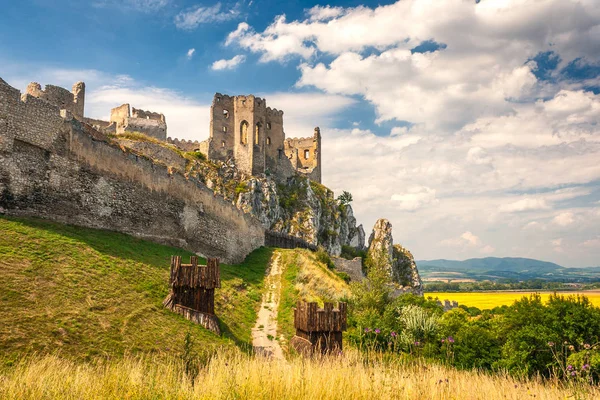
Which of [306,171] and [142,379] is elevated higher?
[306,171]

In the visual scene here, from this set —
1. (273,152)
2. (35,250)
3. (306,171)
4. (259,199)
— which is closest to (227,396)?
(35,250)

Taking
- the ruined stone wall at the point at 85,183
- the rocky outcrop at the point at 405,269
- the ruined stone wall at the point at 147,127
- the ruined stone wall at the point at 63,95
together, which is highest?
the ruined stone wall at the point at 147,127

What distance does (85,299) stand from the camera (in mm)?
12023

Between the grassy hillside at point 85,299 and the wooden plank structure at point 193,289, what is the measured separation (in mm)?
354

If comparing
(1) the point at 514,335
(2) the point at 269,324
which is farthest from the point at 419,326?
(2) the point at 269,324

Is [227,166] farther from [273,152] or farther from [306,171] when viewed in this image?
[306,171]

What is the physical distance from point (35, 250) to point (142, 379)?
8.83 meters

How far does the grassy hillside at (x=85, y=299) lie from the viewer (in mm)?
9867

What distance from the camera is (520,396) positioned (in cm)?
665

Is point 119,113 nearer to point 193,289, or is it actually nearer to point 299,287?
point 299,287

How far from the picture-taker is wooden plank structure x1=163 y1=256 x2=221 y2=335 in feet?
45.2

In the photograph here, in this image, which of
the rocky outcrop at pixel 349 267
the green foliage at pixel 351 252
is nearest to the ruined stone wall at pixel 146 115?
the rocky outcrop at pixel 349 267

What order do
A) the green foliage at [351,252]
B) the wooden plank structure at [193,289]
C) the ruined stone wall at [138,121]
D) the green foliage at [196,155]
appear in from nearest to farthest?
the wooden plank structure at [193,289], the ruined stone wall at [138,121], the green foliage at [196,155], the green foliage at [351,252]

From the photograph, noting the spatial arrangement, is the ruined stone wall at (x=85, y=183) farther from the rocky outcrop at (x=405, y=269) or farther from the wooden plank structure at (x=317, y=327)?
the rocky outcrop at (x=405, y=269)
